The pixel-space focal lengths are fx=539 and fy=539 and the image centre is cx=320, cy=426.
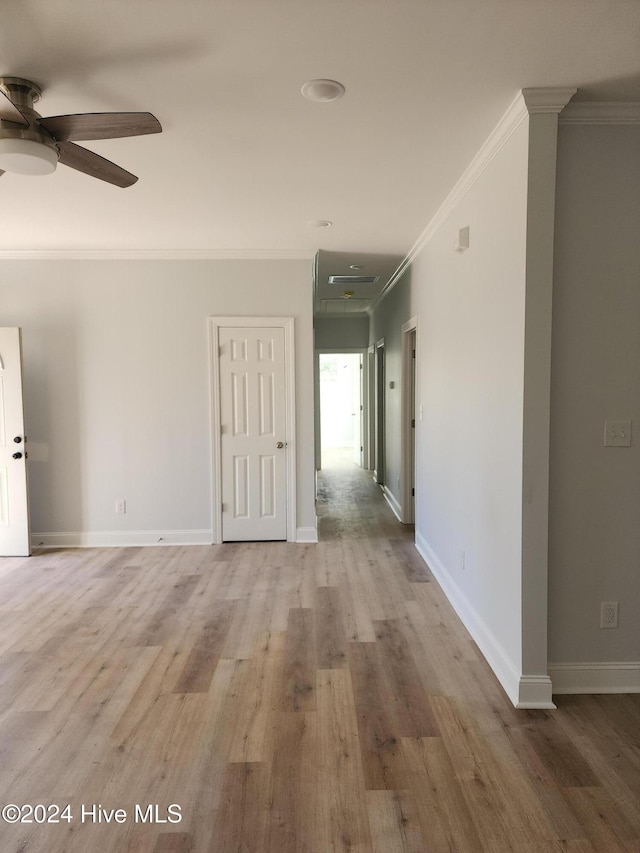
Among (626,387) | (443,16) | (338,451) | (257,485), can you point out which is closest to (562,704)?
(626,387)

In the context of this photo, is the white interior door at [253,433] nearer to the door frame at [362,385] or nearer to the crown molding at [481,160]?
the crown molding at [481,160]

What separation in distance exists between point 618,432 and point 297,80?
197 centimetres

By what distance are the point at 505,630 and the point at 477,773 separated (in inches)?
28.4

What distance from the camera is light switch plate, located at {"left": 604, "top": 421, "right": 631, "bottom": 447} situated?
93.6 inches

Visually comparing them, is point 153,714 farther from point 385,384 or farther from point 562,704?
point 385,384

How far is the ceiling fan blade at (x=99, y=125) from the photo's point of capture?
186 cm

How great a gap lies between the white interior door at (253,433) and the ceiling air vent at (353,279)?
1.43 meters

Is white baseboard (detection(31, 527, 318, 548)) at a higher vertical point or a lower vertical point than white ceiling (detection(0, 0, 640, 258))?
lower

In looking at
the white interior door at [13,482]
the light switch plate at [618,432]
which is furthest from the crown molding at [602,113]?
the white interior door at [13,482]

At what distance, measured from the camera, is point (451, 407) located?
11.7 ft

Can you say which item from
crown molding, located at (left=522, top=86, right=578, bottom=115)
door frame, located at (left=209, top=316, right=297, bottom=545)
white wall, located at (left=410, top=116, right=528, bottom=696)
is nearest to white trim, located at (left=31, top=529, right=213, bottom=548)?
door frame, located at (left=209, top=316, right=297, bottom=545)

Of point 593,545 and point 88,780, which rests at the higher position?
point 593,545

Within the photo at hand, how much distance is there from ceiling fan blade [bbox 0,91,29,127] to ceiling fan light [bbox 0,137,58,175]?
75 millimetres

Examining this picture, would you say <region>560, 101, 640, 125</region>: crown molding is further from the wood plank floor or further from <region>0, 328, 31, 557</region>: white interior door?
<region>0, 328, 31, 557</region>: white interior door
